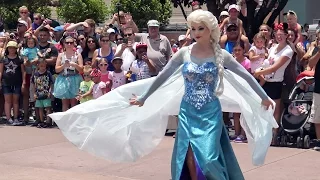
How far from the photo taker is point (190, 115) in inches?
236

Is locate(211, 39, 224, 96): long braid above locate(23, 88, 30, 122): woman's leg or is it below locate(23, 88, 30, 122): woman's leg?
above

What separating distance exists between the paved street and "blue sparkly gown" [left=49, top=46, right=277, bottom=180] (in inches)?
44.0

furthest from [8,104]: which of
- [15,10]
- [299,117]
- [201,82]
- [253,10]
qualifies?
[15,10]

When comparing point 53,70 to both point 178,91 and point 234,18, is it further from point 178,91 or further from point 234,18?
point 178,91

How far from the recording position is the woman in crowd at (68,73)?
1120 cm

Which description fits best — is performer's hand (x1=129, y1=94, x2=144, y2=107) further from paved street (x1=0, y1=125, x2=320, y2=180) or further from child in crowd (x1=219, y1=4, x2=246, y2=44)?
child in crowd (x1=219, y1=4, x2=246, y2=44)

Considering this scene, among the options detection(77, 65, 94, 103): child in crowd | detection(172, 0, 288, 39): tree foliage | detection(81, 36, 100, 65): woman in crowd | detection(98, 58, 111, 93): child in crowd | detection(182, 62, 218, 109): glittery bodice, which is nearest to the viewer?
detection(182, 62, 218, 109): glittery bodice

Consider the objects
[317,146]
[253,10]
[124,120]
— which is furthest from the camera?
[253,10]

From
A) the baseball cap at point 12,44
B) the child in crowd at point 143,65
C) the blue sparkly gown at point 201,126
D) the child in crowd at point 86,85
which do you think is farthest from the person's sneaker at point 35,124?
the blue sparkly gown at point 201,126

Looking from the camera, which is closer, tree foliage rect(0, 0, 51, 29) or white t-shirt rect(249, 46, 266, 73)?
white t-shirt rect(249, 46, 266, 73)

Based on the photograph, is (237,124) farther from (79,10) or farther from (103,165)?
(79,10)

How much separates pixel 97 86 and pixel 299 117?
130 inches

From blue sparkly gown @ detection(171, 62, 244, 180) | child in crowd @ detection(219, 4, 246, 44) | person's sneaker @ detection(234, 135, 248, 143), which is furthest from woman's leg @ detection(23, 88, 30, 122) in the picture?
blue sparkly gown @ detection(171, 62, 244, 180)

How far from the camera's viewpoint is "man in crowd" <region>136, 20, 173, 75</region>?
1048 cm
